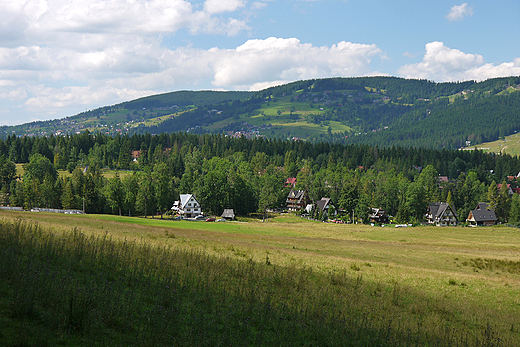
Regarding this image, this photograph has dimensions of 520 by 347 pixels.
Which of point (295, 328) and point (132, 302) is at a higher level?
point (132, 302)

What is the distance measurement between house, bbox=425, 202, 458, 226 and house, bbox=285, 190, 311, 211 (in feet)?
136

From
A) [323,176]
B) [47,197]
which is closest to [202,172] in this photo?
[323,176]

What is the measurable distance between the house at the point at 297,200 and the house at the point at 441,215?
4144 centimetres

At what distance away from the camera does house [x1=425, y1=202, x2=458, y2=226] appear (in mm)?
127188

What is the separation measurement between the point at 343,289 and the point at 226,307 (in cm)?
668

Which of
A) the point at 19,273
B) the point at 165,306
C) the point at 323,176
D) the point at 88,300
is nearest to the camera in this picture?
the point at 88,300

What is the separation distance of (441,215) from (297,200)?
49638 mm

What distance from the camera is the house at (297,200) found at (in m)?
147

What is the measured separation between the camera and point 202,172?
17200 centimetres

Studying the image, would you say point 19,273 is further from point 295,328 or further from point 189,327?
point 295,328

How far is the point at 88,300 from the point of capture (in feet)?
33.6

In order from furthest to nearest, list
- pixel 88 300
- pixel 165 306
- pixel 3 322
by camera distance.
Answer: pixel 165 306
pixel 88 300
pixel 3 322

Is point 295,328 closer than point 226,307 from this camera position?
Yes

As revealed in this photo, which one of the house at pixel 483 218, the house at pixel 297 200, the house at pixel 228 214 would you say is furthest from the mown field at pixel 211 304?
the house at pixel 297 200
